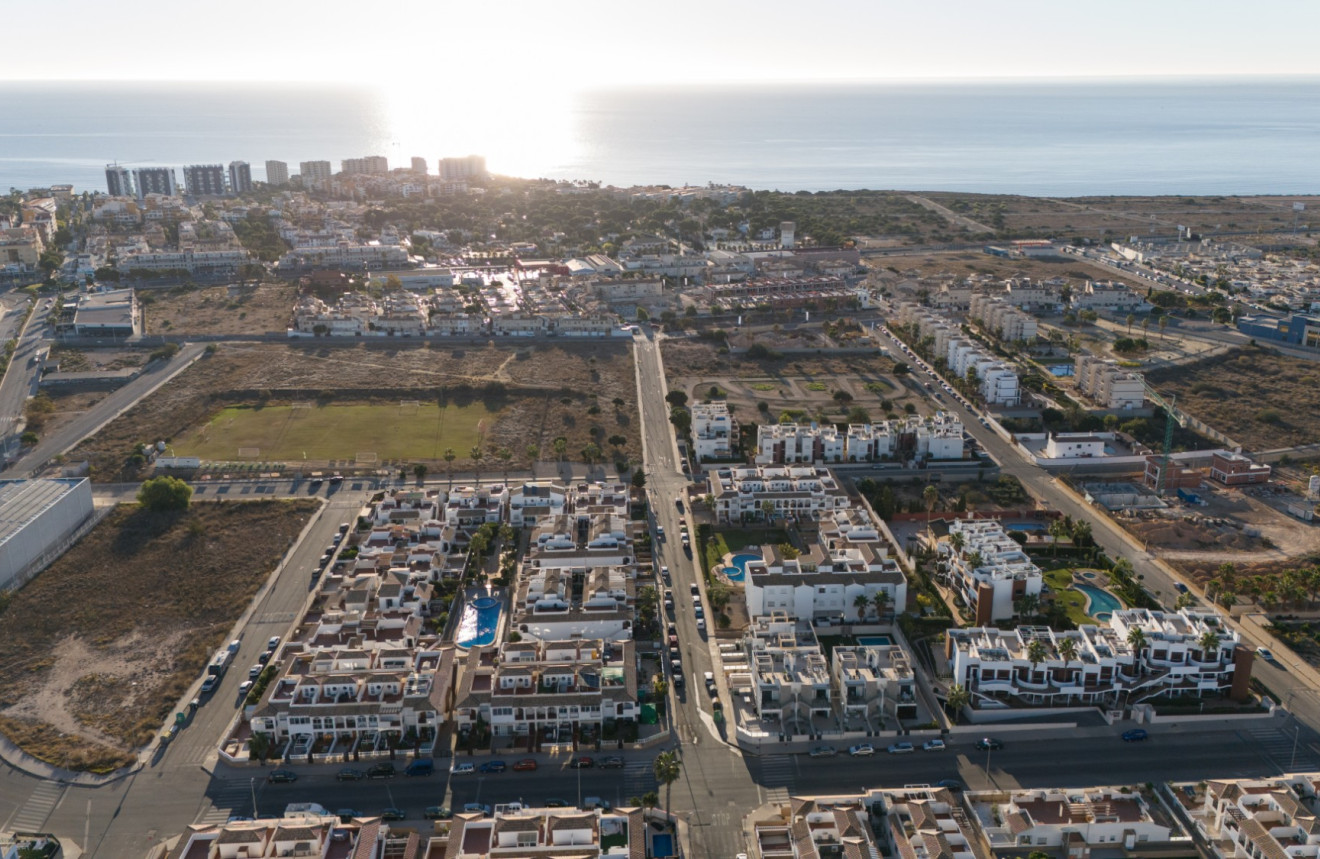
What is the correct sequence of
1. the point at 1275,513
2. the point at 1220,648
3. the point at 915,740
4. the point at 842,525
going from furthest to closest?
the point at 1275,513 < the point at 842,525 < the point at 1220,648 < the point at 915,740

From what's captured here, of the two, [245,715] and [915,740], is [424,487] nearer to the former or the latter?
[245,715]

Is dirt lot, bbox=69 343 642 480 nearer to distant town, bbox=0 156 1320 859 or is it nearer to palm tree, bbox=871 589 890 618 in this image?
distant town, bbox=0 156 1320 859

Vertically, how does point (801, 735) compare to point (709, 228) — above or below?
below

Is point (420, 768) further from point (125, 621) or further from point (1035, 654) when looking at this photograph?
point (1035, 654)

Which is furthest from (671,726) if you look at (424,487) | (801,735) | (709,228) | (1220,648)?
(709,228)

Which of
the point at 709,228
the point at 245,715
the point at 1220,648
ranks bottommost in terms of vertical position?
the point at 245,715

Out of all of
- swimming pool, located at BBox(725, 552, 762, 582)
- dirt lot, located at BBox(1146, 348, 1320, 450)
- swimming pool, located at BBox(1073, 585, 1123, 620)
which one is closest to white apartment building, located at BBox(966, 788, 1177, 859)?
swimming pool, located at BBox(1073, 585, 1123, 620)
